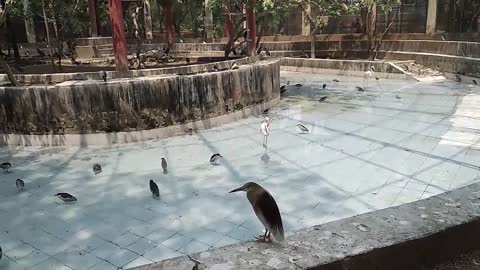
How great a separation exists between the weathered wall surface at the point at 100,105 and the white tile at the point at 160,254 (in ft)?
11.6

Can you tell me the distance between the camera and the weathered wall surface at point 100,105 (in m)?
6.39

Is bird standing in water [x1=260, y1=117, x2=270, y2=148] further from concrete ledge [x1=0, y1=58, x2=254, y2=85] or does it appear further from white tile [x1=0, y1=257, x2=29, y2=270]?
white tile [x1=0, y1=257, x2=29, y2=270]

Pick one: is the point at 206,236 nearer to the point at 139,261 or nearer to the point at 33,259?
the point at 139,261

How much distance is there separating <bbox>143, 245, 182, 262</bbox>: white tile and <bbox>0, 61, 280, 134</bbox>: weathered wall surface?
355 centimetres

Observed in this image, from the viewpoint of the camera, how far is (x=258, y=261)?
165 cm

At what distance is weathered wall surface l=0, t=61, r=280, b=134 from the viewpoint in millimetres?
6395

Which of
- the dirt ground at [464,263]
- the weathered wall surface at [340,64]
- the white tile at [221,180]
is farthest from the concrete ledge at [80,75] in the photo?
the weathered wall surface at [340,64]

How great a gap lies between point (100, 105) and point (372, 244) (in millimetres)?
→ 5448

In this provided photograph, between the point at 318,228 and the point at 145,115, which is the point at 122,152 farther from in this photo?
the point at 318,228

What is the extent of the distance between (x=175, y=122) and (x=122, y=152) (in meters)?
1.11

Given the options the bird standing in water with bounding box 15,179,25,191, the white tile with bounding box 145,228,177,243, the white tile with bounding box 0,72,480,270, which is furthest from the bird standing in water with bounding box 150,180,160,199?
the bird standing in water with bounding box 15,179,25,191

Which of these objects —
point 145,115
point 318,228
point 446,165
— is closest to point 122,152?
point 145,115

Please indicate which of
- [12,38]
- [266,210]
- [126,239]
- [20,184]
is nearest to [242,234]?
[126,239]

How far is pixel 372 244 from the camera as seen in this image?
1748mm
